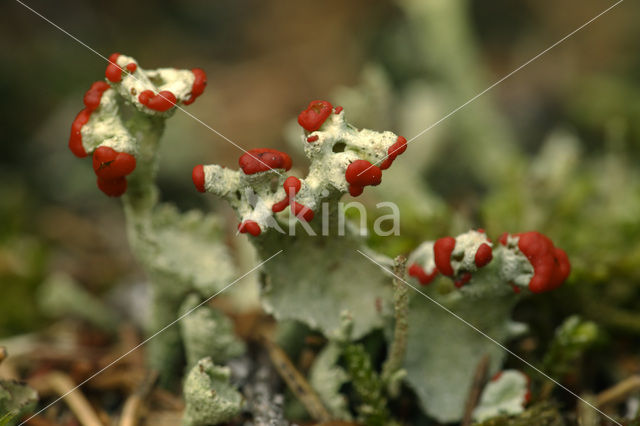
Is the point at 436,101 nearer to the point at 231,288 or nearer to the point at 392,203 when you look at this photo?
the point at 392,203

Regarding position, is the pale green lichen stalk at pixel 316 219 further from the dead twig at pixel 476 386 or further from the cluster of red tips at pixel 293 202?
the dead twig at pixel 476 386

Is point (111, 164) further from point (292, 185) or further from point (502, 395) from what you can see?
point (502, 395)

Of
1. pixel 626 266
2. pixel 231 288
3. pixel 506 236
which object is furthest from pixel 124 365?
pixel 626 266

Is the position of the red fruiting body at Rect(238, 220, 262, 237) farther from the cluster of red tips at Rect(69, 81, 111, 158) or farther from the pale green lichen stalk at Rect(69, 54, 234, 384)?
the cluster of red tips at Rect(69, 81, 111, 158)

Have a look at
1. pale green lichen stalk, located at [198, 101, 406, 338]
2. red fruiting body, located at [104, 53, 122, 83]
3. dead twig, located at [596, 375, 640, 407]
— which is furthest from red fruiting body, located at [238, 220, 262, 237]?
dead twig, located at [596, 375, 640, 407]

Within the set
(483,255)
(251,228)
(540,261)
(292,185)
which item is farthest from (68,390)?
(540,261)
